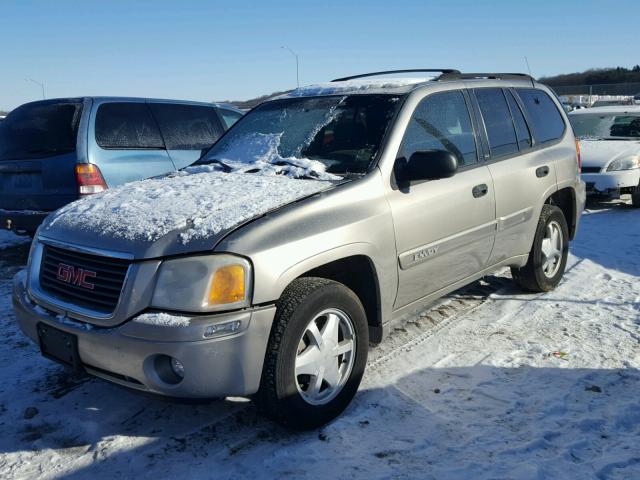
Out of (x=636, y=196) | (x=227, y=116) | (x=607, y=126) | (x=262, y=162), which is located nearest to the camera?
(x=262, y=162)

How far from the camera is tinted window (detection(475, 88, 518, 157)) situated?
4496 mm

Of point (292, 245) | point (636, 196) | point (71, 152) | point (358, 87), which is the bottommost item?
point (636, 196)

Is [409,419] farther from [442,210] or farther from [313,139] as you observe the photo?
[313,139]

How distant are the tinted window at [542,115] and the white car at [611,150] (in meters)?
4.42

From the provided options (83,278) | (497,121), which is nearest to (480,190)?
(497,121)

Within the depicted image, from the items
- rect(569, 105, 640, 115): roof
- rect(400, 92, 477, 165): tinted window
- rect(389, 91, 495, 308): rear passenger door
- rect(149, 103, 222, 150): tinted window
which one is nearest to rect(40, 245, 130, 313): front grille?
rect(389, 91, 495, 308): rear passenger door

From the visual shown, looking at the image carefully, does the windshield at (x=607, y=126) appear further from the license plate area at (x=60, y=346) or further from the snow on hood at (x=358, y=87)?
the license plate area at (x=60, y=346)

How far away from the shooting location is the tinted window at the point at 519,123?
486cm

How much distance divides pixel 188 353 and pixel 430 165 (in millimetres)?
1750

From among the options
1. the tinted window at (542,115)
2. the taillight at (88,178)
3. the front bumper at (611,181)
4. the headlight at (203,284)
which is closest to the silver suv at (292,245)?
the headlight at (203,284)

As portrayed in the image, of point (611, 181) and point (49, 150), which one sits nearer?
point (49, 150)

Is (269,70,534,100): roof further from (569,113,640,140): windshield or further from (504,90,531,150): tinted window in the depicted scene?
(569,113,640,140): windshield

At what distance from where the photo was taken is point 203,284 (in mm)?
2689

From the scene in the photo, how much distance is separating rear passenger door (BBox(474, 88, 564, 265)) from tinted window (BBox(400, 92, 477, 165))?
0.22 m
